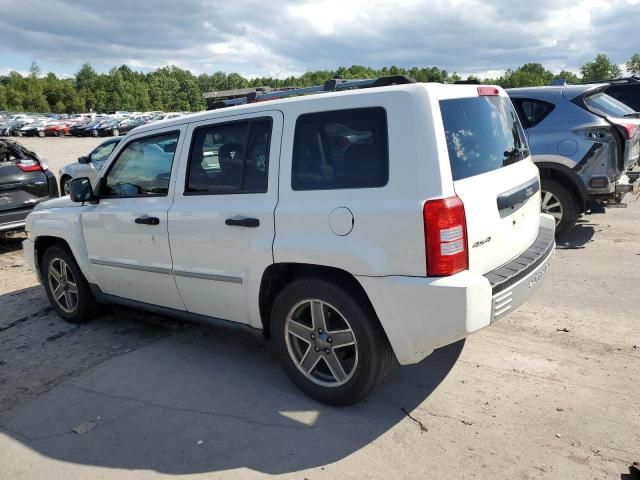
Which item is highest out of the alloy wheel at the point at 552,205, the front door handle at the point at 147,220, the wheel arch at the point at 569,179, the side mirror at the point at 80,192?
the side mirror at the point at 80,192

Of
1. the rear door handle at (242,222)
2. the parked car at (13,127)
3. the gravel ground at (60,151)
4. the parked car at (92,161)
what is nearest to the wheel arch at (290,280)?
the rear door handle at (242,222)

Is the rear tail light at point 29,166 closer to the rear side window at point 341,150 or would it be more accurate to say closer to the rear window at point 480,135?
the rear side window at point 341,150

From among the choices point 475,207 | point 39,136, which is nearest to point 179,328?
point 475,207

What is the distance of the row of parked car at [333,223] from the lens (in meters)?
2.84

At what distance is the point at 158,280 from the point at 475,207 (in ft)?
8.28

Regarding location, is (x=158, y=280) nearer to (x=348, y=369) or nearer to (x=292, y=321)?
(x=292, y=321)

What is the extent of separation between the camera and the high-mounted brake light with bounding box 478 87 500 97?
3455 millimetres

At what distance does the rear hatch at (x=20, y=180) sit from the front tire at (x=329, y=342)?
6030 mm

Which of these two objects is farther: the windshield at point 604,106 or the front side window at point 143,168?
the windshield at point 604,106

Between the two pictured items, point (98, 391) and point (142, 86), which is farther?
point (142, 86)

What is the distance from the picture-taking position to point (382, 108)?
2.97m

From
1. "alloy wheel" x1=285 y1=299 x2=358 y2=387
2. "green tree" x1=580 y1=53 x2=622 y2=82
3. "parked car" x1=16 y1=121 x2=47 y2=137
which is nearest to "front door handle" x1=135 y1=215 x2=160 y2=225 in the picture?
"alloy wheel" x1=285 y1=299 x2=358 y2=387

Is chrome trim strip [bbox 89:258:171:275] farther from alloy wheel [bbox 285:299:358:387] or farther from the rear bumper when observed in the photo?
the rear bumper

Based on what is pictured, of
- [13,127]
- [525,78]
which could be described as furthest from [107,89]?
[525,78]
